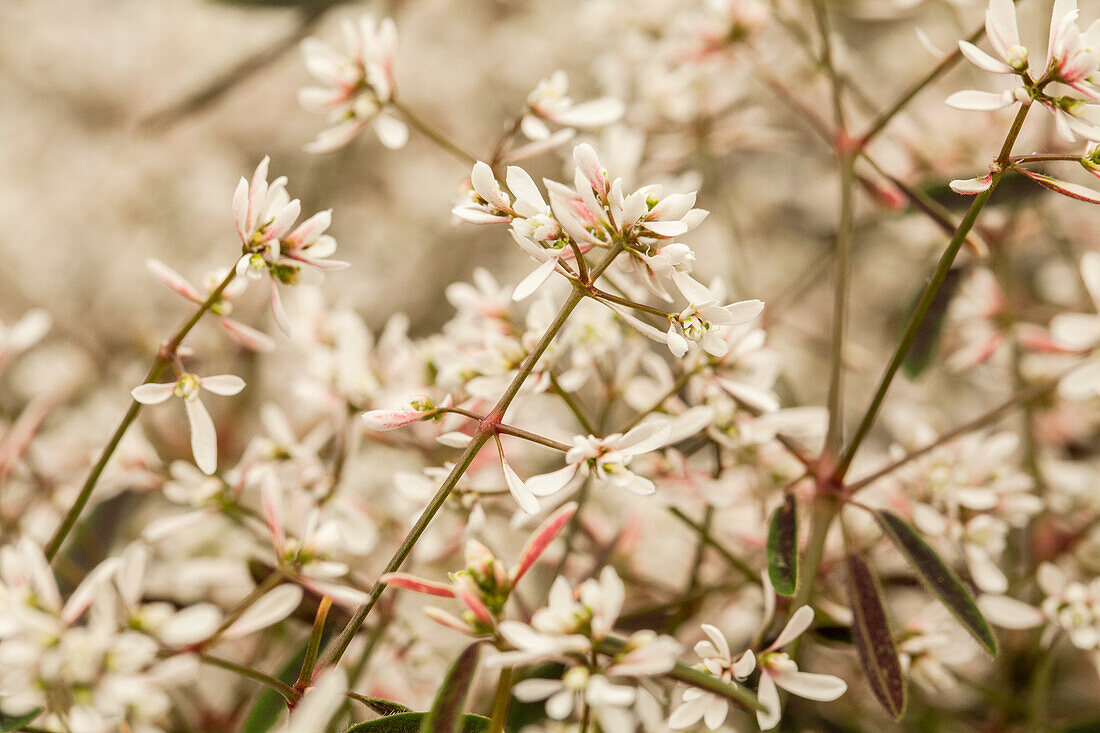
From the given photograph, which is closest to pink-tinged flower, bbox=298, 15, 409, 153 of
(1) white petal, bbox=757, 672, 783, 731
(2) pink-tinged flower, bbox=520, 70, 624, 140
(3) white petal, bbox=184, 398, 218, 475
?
(2) pink-tinged flower, bbox=520, 70, 624, 140

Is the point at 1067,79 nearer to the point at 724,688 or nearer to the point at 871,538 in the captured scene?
the point at 724,688

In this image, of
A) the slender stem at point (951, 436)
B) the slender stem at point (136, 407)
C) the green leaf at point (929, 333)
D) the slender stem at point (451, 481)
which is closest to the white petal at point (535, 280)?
the slender stem at point (451, 481)

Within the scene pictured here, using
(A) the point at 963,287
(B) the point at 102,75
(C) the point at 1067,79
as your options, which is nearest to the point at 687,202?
(C) the point at 1067,79

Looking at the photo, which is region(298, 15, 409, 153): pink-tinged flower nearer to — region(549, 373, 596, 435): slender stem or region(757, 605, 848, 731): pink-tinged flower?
region(549, 373, 596, 435): slender stem

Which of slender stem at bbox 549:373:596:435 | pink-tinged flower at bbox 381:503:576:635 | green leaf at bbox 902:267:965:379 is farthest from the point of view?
green leaf at bbox 902:267:965:379

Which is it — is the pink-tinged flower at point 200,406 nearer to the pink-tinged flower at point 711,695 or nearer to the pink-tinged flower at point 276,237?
the pink-tinged flower at point 276,237

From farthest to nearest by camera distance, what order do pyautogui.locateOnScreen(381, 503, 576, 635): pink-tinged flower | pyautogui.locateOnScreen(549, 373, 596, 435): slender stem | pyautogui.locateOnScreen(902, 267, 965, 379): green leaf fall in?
pyautogui.locateOnScreen(902, 267, 965, 379): green leaf < pyautogui.locateOnScreen(549, 373, 596, 435): slender stem < pyautogui.locateOnScreen(381, 503, 576, 635): pink-tinged flower

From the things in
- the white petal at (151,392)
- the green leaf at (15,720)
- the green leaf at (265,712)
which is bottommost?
the green leaf at (15,720)
